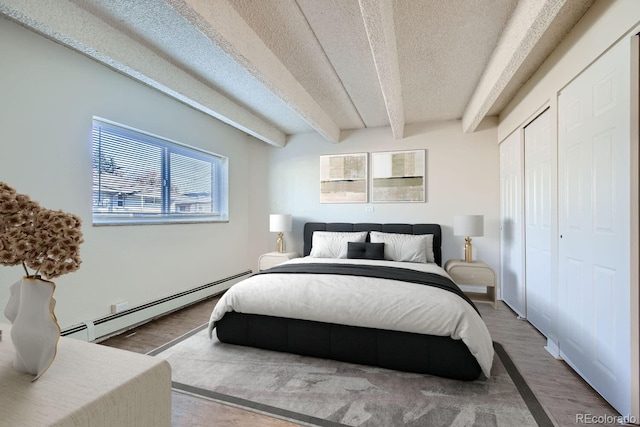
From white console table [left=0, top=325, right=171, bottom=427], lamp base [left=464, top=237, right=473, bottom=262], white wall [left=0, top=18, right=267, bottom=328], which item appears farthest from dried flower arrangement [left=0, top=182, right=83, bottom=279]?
lamp base [left=464, top=237, right=473, bottom=262]

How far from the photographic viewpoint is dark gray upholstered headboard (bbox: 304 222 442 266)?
393 cm

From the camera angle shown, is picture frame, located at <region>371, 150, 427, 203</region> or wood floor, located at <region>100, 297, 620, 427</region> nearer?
wood floor, located at <region>100, 297, 620, 427</region>

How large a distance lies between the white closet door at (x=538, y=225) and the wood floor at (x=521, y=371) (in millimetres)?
231

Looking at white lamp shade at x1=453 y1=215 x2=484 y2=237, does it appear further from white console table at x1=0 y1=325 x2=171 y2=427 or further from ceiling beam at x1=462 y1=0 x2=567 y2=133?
white console table at x1=0 y1=325 x2=171 y2=427

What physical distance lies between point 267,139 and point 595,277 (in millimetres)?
3995

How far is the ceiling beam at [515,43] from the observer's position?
1687 millimetres

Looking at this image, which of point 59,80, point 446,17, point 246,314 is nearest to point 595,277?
point 446,17

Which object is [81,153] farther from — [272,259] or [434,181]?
[434,181]

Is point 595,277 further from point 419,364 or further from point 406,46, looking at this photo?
point 406,46

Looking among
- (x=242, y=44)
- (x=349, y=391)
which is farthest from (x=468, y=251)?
(x=242, y=44)

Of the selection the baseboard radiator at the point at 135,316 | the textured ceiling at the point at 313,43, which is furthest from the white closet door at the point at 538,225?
the baseboard radiator at the point at 135,316

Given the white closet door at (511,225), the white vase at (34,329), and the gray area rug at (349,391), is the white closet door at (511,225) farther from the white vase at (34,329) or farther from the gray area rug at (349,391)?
the white vase at (34,329)

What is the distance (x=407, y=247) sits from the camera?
3.60 metres

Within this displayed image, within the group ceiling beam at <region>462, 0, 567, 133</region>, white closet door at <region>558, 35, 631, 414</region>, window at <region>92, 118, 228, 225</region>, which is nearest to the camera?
white closet door at <region>558, 35, 631, 414</region>
